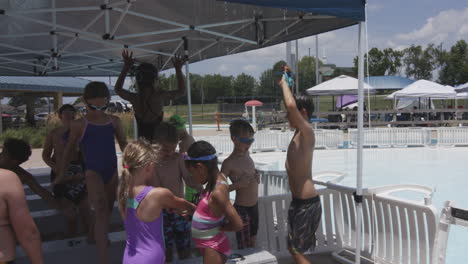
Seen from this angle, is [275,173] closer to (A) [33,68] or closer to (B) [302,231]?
(B) [302,231]

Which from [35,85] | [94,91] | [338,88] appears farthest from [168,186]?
[35,85]

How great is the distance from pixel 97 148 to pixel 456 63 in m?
55.6

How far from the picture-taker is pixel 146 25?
18.4 feet

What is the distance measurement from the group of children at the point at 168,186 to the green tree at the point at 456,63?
52498 millimetres

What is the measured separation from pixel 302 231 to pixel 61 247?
241cm

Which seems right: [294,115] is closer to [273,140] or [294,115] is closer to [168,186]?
[168,186]

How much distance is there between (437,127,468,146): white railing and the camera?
16969 mm

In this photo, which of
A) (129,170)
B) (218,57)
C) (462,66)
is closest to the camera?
(129,170)

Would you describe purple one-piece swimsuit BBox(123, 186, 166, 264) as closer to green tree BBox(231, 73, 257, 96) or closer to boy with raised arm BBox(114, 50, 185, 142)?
Result: boy with raised arm BBox(114, 50, 185, 142)

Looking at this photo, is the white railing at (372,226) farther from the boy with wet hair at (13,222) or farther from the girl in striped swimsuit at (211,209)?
the boy with wet hair at (13,222)

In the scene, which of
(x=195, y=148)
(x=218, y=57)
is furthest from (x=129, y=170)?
(x=218, y=57)

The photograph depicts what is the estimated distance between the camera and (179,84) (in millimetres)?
4176

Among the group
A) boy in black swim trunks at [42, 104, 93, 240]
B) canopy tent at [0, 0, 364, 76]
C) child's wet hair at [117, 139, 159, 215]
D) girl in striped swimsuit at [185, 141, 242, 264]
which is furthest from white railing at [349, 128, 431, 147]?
child's wet hair at [117, 139, 159, 215]

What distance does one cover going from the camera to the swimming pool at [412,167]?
924 cm
